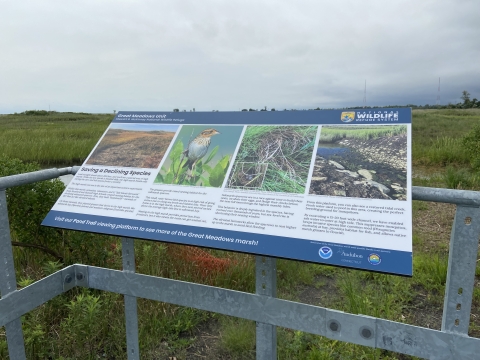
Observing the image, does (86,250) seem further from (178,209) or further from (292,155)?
(292,155)

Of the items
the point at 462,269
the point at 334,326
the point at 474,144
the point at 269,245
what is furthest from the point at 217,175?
the point at 474,144

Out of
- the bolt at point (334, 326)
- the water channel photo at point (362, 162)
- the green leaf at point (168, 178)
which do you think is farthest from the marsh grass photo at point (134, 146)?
the bolt at point (334, 326)

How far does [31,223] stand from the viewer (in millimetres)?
2900

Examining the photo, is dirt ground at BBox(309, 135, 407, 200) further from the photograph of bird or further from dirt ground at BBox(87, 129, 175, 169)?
dirt ground at BBox(87, 129, 175, 169)

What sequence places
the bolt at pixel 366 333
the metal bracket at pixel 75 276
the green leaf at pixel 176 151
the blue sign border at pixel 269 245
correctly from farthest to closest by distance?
the metal bracket at pixel 75 276 < the green leaf at pixel 176 151 < the bolt at pixel 366 333 < the blue sign border at pixel 269 245

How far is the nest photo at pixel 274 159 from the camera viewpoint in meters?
1.65

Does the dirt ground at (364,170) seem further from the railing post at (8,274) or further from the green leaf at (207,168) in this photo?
the railing post at (8,274)

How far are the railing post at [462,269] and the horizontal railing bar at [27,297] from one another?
1.85 metres

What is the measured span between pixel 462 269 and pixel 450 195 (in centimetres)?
26

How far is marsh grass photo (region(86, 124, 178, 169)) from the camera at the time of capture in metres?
2.06

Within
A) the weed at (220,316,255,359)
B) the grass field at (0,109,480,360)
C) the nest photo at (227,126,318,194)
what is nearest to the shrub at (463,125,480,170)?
the grass field at (0,109,480,360)

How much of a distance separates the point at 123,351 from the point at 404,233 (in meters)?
2.07

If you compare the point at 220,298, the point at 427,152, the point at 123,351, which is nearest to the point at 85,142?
the point at 427,152

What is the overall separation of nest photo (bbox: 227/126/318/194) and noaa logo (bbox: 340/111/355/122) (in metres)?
0.12
